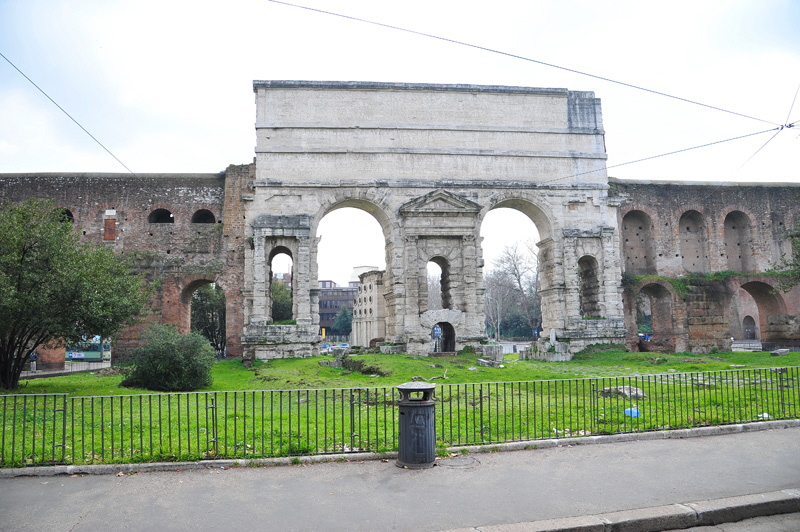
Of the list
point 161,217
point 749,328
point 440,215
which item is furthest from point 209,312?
point 749,328

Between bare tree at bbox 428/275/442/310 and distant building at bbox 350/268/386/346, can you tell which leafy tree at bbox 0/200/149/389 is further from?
bare tree at bbox 428/275/442/310

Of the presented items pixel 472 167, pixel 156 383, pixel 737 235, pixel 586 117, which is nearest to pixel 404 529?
pixel 156 383

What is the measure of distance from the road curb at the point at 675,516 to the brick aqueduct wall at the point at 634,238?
20.5 m

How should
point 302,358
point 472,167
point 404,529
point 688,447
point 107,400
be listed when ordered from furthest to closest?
point 472,167, point 302,358, point 107,400, point 688,447, point 404,529

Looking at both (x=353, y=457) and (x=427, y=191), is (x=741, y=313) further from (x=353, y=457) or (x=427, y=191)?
(x=353, y=457)

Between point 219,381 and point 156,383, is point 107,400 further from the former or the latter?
point 219,381

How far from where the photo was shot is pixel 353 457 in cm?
700

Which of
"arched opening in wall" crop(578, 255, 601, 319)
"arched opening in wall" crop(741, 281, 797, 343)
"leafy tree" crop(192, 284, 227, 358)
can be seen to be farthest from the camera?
"leafy tree" crop(192, 284, 227, 358)

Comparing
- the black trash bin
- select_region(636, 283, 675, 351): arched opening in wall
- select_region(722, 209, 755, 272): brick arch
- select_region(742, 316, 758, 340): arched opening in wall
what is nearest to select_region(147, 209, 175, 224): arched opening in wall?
the black trash bin

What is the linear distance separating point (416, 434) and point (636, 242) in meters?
25.1

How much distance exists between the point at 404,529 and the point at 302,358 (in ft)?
57.5

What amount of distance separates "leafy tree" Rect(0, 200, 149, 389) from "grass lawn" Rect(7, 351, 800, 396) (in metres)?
1.33

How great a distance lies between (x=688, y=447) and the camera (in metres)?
7.51

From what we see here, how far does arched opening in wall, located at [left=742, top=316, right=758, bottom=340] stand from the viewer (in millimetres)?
40688
